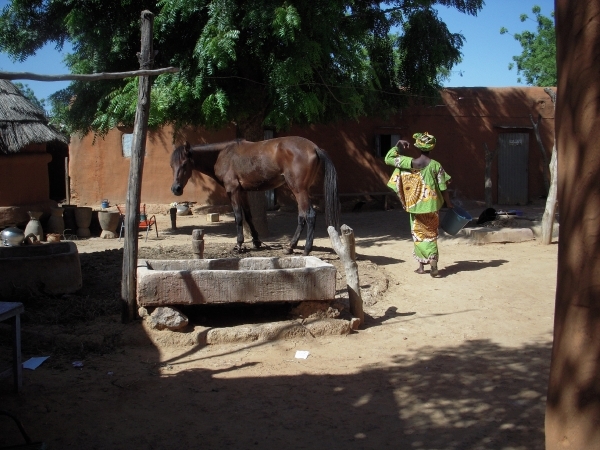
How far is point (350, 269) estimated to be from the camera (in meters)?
6.07

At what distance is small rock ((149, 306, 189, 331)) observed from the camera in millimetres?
5305

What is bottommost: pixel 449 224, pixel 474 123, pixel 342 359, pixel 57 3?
pixel 342 359

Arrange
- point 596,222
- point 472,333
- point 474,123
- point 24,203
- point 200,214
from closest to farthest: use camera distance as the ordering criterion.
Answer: point 596,222
point 472,333
point 24,203
point 200,214
point 474,123

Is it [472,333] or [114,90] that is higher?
[114,90]

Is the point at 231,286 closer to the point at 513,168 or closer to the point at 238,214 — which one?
the point at 238,214

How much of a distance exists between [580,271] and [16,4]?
11.2m

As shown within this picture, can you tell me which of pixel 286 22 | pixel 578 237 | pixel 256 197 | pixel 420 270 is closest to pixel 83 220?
pixel 256 197

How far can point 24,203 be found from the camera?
38.8 ft

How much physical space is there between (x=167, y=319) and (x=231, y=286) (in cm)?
61

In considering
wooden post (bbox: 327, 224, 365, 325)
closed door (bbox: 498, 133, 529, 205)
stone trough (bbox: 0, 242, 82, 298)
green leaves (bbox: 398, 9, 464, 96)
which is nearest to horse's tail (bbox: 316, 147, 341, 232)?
wooden post (bbox: 327, 224, 365, 325)

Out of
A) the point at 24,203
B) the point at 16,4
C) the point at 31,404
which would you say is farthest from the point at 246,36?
the point at 31,404

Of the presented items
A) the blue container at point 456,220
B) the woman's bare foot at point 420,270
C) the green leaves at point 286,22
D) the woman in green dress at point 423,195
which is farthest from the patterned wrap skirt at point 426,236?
the green leaves at point 286,22

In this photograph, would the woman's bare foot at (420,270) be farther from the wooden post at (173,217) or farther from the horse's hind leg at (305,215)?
the wooden post at (173,217)

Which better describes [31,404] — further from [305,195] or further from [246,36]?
[246,36]
